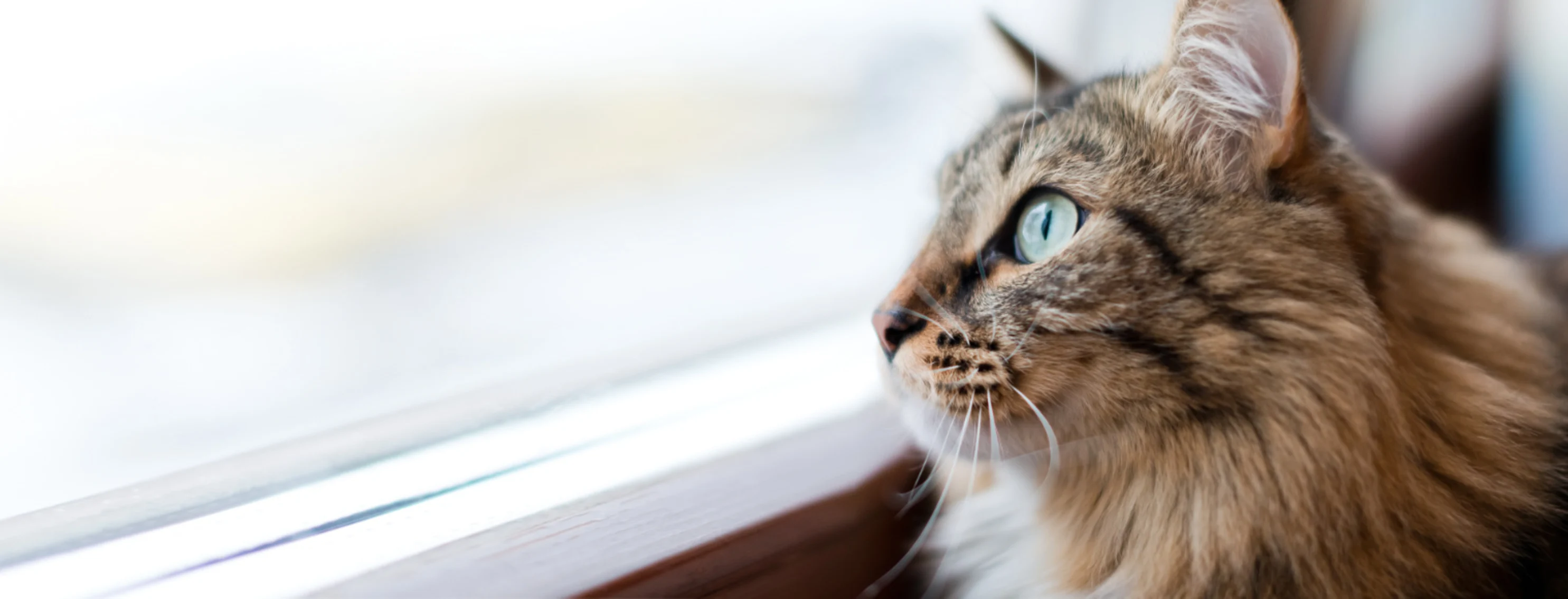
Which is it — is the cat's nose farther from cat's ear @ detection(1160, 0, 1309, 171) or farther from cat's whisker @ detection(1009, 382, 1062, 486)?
cat's ear @ detection(1160, 0, 1309, 171)

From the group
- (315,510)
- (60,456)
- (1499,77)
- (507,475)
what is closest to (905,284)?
(507,475)

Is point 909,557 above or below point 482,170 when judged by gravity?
below

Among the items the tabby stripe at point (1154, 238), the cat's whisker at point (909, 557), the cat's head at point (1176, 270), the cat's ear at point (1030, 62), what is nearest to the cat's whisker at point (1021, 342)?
the cat's head at point (1176, 270)

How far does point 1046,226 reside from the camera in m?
A: 0.72

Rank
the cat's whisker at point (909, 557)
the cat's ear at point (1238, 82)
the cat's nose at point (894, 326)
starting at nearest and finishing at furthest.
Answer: the cat's ear at point (1238, 82) < the cat's nose at point (894, 326) < the cat's whisker at point (909, 557)

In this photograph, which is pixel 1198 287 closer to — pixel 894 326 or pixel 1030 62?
pixel 894 326

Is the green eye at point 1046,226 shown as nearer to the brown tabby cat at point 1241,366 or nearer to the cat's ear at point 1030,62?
the brown tabby cat at point 1241,366

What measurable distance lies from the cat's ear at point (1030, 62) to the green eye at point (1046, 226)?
0.77 ft

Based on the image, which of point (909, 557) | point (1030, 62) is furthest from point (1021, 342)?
point (1030, 62)

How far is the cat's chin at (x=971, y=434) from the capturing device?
0.69m

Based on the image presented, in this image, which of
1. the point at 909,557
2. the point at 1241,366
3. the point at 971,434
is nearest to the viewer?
the point at 1241,366

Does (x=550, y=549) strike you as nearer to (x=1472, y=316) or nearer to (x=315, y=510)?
(x=315, y=510)

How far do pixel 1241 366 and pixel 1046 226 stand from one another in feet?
0.59

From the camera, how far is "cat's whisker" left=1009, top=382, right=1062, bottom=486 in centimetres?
66
